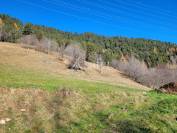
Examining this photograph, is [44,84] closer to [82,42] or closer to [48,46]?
[48,46]

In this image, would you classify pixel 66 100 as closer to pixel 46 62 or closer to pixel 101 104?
pixel 101 104

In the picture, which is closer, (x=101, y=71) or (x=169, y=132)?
(x=169, y=132)

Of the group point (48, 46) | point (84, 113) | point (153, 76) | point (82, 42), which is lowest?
point (153, 76)

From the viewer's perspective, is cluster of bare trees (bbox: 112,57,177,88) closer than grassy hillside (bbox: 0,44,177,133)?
No

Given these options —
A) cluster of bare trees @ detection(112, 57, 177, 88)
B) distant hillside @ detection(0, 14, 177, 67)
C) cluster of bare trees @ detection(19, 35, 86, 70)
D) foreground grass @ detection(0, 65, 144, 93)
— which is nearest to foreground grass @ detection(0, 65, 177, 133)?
foreground grass @ detection(0, 65, 144, 93)

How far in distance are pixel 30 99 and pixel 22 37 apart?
109 m

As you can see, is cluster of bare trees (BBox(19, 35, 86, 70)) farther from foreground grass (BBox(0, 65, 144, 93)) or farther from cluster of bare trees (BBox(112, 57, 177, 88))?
foreground grass (BBox(0, 65, 144, 93))

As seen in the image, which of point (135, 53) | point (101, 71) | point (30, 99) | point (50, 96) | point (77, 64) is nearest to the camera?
point (30, 99)

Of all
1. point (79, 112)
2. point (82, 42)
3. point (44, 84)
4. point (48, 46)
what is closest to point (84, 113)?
point (79, 112)

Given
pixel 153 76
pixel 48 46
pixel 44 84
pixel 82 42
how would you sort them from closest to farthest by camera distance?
pixel 44 84, pixel 153 76, pixel 48 46, pixel 82 42

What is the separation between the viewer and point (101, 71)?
3565 inches

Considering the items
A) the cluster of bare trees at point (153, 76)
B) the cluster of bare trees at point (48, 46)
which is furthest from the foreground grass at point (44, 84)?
the cluster of bare trees at point (48, 46)

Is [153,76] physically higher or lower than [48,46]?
lower

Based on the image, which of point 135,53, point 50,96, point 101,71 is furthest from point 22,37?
point 50,96
